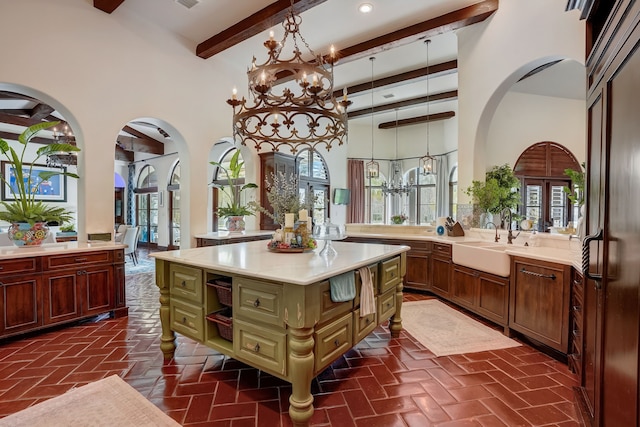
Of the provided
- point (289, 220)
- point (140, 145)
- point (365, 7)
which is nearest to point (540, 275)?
point (289, 220)

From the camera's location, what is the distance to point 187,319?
8.02 ft

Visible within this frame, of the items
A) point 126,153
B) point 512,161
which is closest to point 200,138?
point 512,161

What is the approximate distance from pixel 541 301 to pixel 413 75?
4.78 meters

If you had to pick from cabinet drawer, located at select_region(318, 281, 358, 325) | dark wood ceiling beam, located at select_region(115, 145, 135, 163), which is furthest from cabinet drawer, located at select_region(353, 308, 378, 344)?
dark wood ceiling beam, located at select_region(115, 145, 135, 163)

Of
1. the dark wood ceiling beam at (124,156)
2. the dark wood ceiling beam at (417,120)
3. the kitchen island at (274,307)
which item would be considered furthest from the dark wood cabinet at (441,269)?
the dark wood ceiling beam at (124,156)

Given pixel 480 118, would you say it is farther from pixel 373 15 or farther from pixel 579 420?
pixel 579 420

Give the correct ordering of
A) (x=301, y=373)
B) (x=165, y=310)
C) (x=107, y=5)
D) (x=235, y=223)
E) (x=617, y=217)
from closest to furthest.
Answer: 1. (x=617, y=217)
2. (x=301, y=373)
3. (x=165, y=310)
4. (x=107, y=5)
5. (x=235, y=223)

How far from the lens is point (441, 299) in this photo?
440 centimetres

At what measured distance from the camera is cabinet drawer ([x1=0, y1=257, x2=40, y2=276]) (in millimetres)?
2852

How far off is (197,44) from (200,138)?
4.88ft

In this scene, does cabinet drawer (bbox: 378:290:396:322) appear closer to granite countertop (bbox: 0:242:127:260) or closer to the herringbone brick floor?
the herringbone brick floor

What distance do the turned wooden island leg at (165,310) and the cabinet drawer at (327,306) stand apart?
1409mm

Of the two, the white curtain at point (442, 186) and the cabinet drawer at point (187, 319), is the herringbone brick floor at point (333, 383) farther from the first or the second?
the white curtain at point (442, 186)

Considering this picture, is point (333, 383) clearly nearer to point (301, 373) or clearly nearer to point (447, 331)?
point (301, 373)
